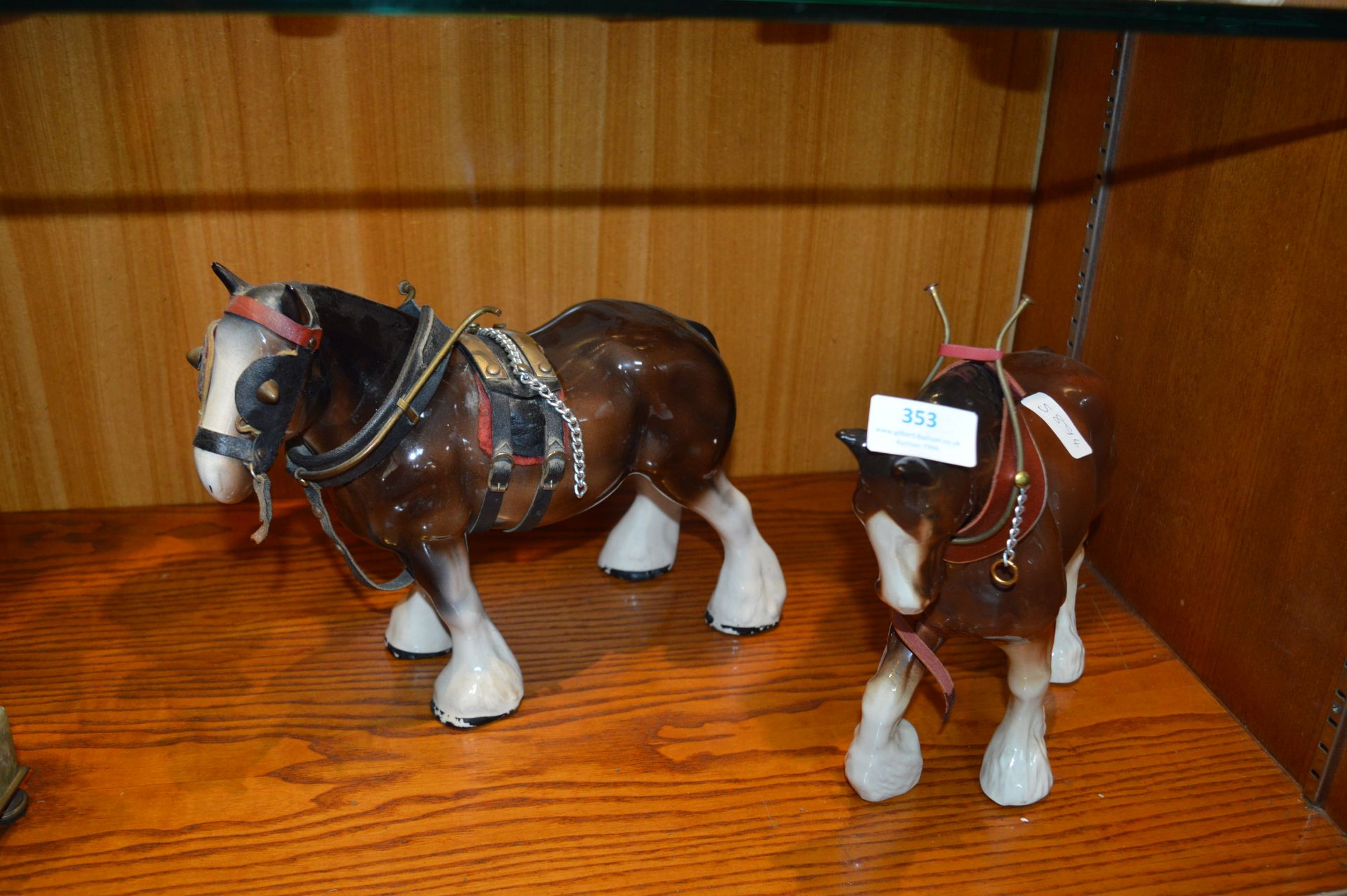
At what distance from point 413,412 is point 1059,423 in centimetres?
63

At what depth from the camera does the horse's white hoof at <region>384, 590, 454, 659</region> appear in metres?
1.35

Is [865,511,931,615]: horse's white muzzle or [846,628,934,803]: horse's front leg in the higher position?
[865,511,931,615]: horse's white muzzle

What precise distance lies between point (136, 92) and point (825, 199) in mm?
903

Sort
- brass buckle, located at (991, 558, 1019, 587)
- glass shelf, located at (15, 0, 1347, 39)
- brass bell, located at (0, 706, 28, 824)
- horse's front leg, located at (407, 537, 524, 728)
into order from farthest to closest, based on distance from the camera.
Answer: horse's front leg, located at (407, 537, 524, 728), brass bell, located at (0, 706, 28, 824), brass buckle, located at (991, 558, 1019, 587), glass shelf, located at (15, 0, 1347, 39)

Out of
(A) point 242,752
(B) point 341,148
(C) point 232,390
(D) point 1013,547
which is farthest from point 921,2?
(A) point 242,752

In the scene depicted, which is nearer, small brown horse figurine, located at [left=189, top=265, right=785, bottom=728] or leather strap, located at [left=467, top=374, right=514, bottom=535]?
small brown horse figurine, located at [left=189, top=265, right=785, bottom=728]

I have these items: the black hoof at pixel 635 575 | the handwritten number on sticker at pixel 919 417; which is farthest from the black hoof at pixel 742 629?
the handwritten number on sticker at pixel 919 417

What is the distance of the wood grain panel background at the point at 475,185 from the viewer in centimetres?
140

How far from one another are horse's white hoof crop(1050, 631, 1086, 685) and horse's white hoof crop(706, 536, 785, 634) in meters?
0.33

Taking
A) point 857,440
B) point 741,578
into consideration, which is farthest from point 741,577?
point 857,440

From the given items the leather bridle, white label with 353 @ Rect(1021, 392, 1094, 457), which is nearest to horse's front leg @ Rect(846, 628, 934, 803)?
white label with 353 @ Rect(1021, 392, 1094, 457)

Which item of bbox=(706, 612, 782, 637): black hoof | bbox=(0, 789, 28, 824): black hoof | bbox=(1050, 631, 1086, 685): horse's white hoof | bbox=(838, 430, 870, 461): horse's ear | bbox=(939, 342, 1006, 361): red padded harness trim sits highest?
bbox=(939, 342, 1006, 361): red padded harness trim

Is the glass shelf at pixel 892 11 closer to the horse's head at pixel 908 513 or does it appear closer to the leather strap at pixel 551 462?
the horse's head at pixel 908 513

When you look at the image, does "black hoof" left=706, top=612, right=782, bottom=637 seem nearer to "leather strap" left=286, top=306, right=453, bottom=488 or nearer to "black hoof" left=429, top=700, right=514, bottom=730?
"black hoof" left=429, top=700, right=514, bottom=730
